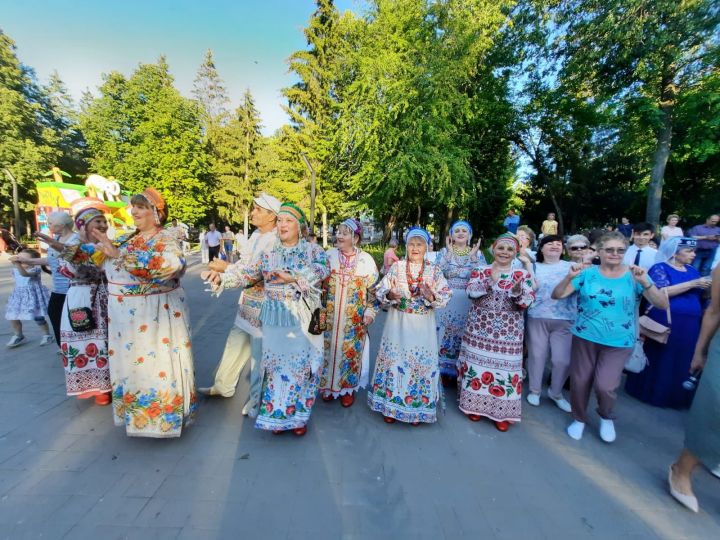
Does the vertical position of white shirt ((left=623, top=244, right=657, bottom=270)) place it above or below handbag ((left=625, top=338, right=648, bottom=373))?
above

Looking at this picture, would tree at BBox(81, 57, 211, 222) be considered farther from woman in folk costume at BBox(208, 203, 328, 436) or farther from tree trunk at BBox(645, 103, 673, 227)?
tree trunk at BBox(645, 103, 673, 227)

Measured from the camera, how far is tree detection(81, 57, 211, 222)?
21359 millimetres

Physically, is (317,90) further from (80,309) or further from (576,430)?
(576,430)

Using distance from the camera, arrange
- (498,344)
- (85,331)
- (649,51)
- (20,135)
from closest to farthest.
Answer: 1. (498,344)
2. (85,331)
3. (649,51)
4. (20,135)

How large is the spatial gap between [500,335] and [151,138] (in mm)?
25293

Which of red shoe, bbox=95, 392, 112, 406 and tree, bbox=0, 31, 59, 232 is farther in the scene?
tree, bbox=0, 31, 59, 232

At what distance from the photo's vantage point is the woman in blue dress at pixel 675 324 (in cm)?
355

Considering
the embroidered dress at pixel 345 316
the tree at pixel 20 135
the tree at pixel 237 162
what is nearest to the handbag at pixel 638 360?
the embroidered dress at pixel 345 316

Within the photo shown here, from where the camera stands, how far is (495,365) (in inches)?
126

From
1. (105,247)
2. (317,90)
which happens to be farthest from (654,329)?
(317,90)

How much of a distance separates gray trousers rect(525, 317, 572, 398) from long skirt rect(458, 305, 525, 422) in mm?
743

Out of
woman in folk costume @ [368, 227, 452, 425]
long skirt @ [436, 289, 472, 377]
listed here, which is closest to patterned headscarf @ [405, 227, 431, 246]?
woman in folk costume @ [368, 227, 452, 425]

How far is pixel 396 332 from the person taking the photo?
126 inches

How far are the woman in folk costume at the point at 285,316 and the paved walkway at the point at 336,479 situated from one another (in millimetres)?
321
